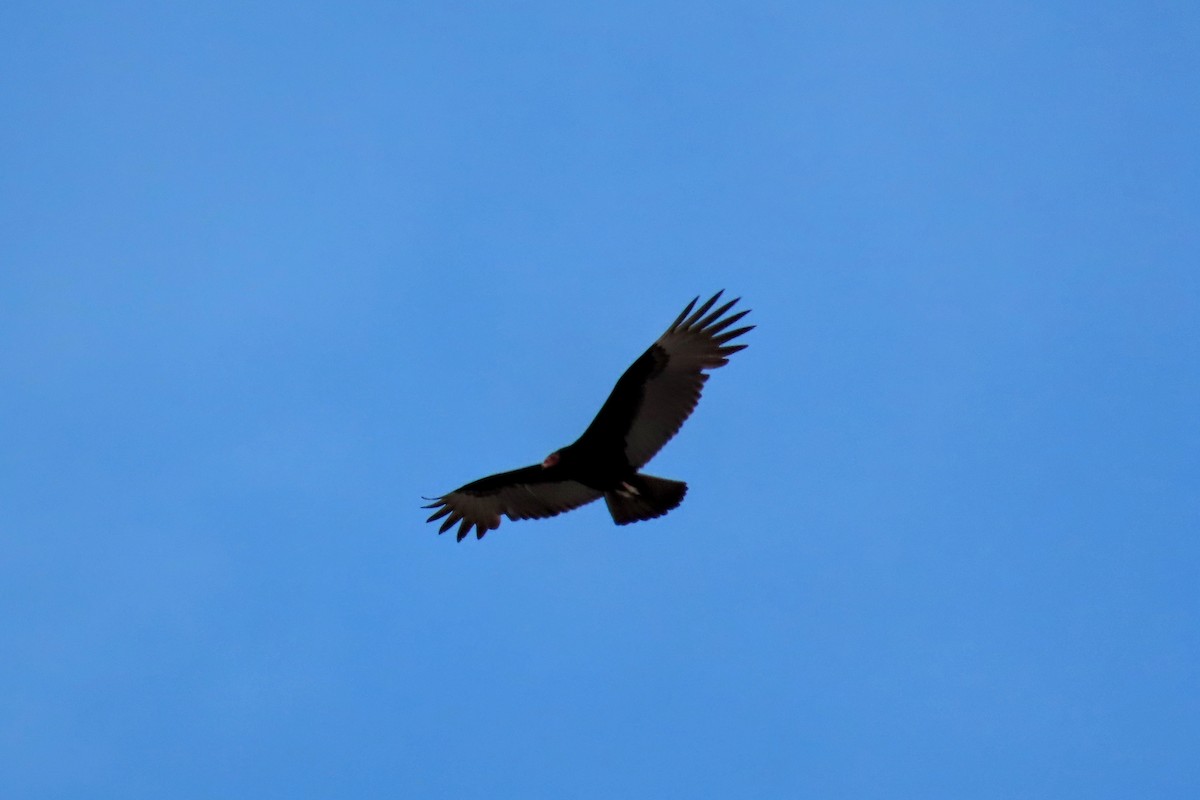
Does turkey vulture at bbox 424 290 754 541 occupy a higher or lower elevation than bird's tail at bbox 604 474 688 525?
higher

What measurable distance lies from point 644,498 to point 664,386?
1.10 m

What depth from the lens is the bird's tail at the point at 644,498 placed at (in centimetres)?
1298

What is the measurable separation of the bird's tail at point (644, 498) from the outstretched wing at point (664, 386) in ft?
0.90

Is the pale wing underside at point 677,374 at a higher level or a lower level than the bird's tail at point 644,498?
higher

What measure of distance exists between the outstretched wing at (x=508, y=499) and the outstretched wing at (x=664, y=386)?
75 cm

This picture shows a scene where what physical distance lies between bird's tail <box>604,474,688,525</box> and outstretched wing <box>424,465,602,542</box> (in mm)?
500

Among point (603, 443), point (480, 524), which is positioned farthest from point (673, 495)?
point (480, 524)

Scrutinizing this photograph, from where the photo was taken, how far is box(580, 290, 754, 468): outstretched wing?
13.3m

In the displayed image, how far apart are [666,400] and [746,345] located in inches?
36.8

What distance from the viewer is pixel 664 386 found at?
1329 cm

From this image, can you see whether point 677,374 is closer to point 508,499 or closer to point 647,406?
point 647,406

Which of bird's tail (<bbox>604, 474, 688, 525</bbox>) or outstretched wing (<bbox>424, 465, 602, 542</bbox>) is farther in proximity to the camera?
outstretched wing (<bbox>424, 465, 602, 542</bbox>)

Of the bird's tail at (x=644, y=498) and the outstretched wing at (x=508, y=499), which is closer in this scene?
the bird's tail at (x=644, y=498)

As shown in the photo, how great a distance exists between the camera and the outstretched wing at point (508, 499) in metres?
13.8
